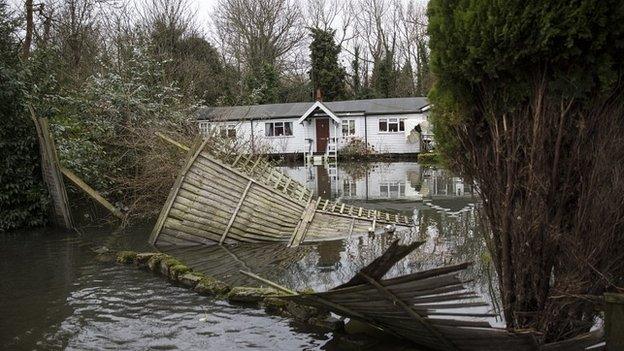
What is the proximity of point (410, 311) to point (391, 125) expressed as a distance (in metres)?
34.5

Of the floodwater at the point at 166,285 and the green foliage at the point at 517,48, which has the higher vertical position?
the green foliage at the point at 517,48

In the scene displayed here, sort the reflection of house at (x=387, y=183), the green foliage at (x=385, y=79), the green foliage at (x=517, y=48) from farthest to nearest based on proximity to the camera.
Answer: the green foliage at (x=385, y=79)
the reflection of house at (x=387, y=183)
the green foliage at (x=517, y=48)

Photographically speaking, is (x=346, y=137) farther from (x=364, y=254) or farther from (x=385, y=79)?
(x=364, y=254)

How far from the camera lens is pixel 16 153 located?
48.5ft

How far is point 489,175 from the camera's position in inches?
175

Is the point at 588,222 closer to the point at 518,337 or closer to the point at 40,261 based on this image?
the point at 518,337

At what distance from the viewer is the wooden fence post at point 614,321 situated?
3.54 m

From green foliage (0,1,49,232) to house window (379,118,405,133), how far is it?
26.7m

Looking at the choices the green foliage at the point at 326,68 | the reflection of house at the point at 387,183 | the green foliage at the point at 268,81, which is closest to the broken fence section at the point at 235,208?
the reflection of house at the point at 387,183

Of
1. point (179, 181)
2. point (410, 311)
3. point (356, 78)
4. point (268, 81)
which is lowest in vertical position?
point (410, 311)

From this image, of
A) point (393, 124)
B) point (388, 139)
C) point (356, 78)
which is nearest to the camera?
point (393, 124)

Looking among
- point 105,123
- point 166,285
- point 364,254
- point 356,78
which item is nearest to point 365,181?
point 105,123

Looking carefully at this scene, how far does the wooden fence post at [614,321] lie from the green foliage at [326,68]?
47.0 m

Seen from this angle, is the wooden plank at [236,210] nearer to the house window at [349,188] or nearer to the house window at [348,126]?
the house window at [349,188]
